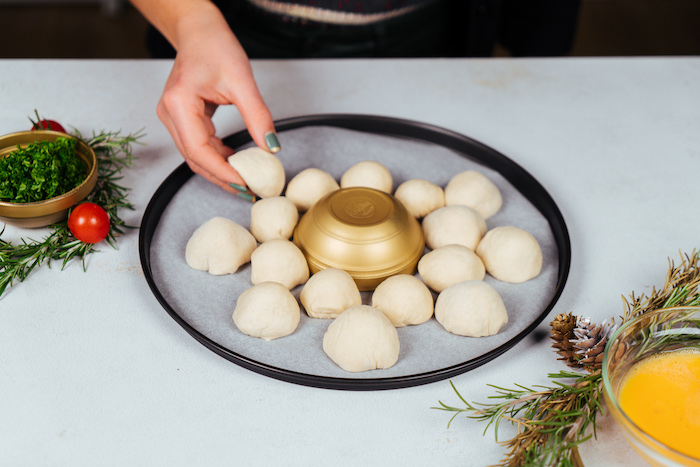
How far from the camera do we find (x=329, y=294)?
90 centimetres

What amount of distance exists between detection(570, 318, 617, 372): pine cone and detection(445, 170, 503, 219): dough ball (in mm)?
382

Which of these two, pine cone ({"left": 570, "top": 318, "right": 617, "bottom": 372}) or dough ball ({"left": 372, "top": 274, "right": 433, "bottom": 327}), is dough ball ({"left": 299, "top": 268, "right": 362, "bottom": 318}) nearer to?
dough ball ({"left": 372, "top": 274, "right": 433, "bottom": 327})

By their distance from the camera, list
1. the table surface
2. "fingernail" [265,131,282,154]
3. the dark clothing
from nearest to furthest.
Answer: the table surface → "fingernail" [265,131,282,154] → the dark clothing

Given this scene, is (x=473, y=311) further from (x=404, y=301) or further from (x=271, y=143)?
(x=271, y=143)

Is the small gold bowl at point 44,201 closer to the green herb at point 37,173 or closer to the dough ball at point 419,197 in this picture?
the green herb at point 37,173

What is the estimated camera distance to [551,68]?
1641 mm

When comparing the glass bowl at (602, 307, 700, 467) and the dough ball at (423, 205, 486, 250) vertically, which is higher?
the glass bowl at (602, 307, 700, 467)

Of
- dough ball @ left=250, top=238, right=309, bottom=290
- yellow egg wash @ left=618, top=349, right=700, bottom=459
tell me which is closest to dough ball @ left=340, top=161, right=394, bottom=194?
dough ball @ left=250, top=238, right=309, bottom=290

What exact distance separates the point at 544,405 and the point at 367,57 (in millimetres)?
1271

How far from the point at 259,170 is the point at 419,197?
0.32 m

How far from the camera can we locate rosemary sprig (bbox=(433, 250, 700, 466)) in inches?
26.7

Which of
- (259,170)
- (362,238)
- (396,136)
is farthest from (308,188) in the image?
(396,136)

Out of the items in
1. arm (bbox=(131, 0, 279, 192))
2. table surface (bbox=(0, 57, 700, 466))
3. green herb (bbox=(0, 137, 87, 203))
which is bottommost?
table surface (bbox=(0, 57, 700, 466))

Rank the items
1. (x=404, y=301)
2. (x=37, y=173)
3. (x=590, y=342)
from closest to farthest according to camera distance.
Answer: (x=590, y=342) < (x=404, y=301) < (x=37, y=173)
